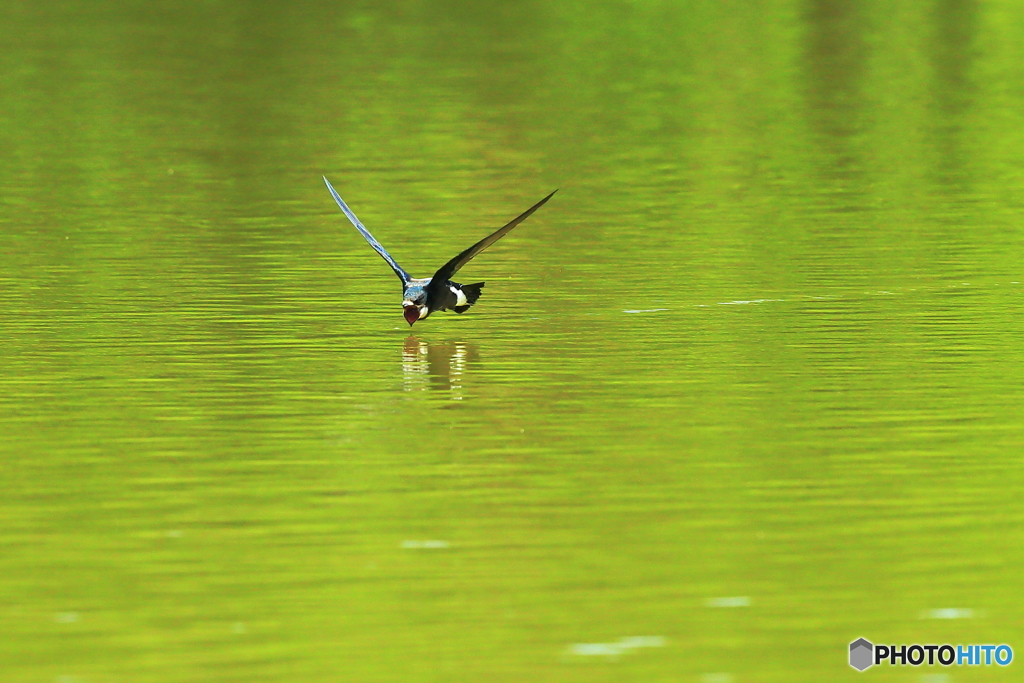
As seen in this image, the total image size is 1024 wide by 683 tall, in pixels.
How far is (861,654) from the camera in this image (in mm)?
9922

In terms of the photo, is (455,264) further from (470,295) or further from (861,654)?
(861,654)

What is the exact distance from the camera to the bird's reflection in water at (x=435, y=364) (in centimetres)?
1638

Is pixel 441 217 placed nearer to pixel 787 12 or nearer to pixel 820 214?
pixel 820 214

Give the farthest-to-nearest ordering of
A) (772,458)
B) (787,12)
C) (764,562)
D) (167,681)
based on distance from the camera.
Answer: (787,12) → (772,458) → (764,562) → (167,681)

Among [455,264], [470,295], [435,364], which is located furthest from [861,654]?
[470,295]

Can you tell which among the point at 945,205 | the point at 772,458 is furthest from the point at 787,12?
the point at 772,458

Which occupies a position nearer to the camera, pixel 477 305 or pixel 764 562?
pixel 764 562

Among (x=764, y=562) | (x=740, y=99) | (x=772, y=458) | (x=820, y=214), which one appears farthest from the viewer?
(x=740, y=99)

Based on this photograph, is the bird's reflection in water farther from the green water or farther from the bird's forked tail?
the bird's forked tail

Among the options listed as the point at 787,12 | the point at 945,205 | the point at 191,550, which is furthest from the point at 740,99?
the point at 191,550

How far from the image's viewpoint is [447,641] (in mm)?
10195

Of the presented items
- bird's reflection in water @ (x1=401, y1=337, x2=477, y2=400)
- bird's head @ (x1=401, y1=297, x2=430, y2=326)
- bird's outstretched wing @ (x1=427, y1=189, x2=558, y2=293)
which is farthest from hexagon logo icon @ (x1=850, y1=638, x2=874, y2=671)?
bird's head @ (x1=401, y1=297, x2=430, y2=326)

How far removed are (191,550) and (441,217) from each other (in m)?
14.6

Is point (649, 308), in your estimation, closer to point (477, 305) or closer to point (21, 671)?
point (477, 305)
